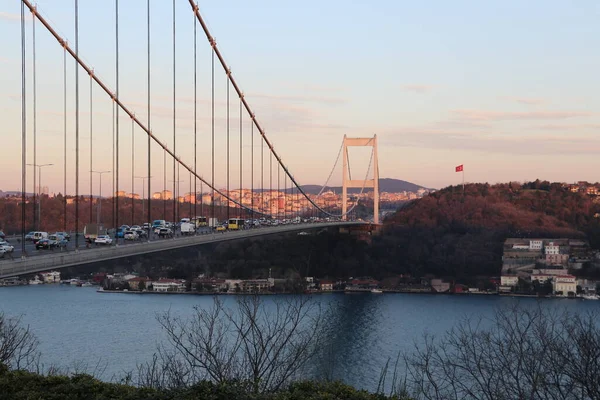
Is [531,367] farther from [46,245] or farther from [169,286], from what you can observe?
[169,286]

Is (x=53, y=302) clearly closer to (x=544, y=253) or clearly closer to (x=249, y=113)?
(x=249, y=113)

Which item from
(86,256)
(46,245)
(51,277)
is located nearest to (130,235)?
(46,245)

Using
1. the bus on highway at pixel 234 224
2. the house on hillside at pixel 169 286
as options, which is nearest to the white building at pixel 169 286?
the house on hillside at pixel 169 286

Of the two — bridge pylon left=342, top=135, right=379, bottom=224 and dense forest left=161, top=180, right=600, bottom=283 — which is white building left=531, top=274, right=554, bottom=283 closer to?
dense forest left=161, top=180, right=600, bottom=283

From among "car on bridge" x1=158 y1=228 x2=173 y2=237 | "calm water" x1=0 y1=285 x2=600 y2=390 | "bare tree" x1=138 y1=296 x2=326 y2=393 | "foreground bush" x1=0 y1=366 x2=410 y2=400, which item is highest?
"car on bridge" x1=158 y1=228 x2=173 y2=237

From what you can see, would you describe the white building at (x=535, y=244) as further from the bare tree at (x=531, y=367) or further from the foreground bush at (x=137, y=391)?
the foreground bush at (x=137, y=391)

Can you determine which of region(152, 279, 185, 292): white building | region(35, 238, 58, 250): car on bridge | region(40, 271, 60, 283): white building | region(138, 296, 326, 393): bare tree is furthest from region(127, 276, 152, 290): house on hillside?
region(35, 238, 58, 250): car on bridge

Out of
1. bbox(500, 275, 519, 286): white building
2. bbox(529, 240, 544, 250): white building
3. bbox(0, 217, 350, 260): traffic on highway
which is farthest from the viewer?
bbox(529, 240, 544, 250): white building
